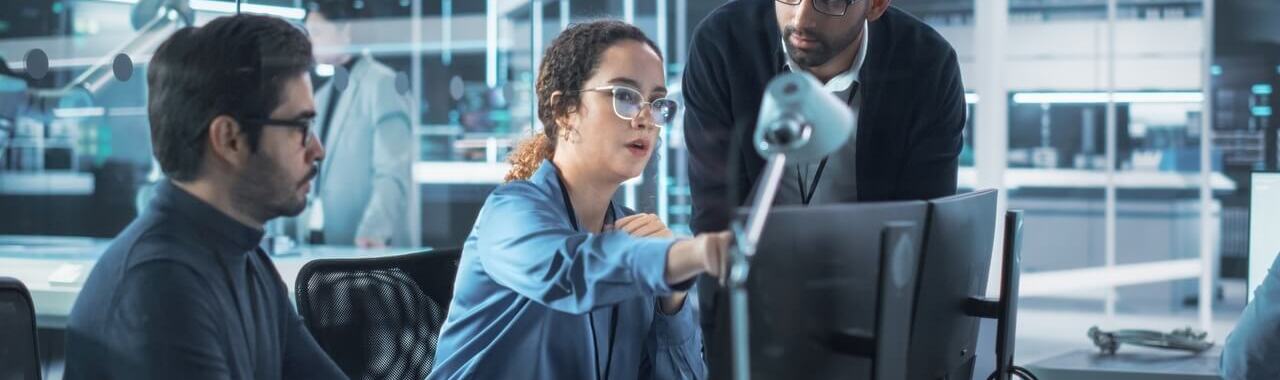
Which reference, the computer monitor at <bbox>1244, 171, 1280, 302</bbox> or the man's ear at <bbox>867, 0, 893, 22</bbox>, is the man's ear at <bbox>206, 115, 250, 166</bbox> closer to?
A: the man's ear at <bbox>867, 0, 893, 22</bbox>

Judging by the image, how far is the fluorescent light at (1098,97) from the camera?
6.86 metres

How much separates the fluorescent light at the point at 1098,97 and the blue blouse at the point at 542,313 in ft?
19.4

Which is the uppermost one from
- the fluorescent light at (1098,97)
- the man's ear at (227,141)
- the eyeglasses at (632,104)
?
the fluorescent light at (1098,97)

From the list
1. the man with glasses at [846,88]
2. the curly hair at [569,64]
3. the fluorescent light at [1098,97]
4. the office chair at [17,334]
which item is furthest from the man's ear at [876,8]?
the fluorescent light at [1098,97]

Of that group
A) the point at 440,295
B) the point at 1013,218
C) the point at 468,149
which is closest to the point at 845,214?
the point at 1013,218

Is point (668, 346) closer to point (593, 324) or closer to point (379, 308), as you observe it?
point (593, 324)

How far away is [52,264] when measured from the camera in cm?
270

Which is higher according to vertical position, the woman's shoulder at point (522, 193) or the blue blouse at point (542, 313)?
the woman's shoulder at point (522, 193)

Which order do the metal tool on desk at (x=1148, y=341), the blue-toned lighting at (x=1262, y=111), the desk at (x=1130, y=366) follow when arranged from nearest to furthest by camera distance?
the desk at (x=1130, y=366) < the metal tool on desk at (x=1148, y=341) < the blue-toned lighting at (x=1262, y=111)

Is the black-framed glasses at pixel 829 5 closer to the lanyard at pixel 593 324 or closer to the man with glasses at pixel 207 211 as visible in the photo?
the lanyard at pixel 593 324

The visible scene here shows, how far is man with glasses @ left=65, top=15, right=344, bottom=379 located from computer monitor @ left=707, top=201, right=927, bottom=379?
0.39m

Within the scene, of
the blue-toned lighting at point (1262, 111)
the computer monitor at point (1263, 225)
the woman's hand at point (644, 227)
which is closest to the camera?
the woman's hand at point (644, 227)

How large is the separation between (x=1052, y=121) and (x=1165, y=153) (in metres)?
0.77

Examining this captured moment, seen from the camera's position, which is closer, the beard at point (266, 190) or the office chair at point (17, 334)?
the beard at point (266, 190)
